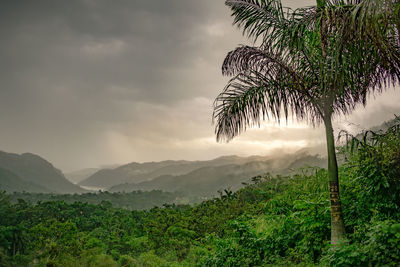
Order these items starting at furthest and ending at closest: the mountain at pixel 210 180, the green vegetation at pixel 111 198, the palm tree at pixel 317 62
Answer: the mountain at pixel 210 180 < the green vegetation at pixel 111 198 < the palm tree at pixel 317 62

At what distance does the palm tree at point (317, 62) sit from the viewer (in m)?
4.36

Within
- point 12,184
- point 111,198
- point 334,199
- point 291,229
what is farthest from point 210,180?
point 334,199

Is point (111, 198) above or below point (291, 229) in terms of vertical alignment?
below

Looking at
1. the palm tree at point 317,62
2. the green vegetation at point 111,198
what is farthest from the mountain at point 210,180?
the palm tree at point 317,62

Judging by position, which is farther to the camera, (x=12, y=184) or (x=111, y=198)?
(x=12, y=184)

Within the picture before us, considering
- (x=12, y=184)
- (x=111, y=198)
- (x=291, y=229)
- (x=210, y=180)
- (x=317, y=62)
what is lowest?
(x=111, y=198)

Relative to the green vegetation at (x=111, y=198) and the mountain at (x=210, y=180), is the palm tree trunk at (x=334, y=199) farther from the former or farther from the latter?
the mountain at (x=210, y=180)

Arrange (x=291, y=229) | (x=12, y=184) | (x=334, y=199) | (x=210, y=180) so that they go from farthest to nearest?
(x=210, y=180), (x=12, y=184), (x=291, y=229), (x=334, y=199)

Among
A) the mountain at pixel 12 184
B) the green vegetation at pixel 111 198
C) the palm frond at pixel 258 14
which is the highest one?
the palm frond at pixel 258 14

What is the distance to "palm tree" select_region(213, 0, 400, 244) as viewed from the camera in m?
4.36

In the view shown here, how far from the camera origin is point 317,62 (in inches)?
205

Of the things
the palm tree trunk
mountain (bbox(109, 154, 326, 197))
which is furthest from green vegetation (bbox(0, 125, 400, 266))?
mountain (bbox(109, 154, 326, 197))

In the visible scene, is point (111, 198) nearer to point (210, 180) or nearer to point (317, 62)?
point (317, 62)

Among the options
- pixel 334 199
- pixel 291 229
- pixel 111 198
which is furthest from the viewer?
pixel 111 198
